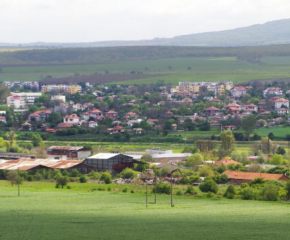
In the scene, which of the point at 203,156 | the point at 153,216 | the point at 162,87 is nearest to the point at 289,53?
the point at 162,87

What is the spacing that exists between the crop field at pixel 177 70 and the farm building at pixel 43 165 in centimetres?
7708

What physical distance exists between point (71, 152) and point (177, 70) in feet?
302

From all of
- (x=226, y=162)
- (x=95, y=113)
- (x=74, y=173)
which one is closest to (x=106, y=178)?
(x=74, y=173)

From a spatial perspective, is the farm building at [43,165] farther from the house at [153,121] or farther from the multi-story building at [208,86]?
the multi-story building at [208,86]

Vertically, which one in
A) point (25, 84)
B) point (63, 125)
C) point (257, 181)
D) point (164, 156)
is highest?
point (257, 181)

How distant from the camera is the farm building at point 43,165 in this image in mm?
42312

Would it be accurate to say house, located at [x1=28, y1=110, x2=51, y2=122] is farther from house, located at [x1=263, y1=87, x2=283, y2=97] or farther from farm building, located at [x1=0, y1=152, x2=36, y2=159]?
house, located at [x1=263, y1=87, x2=283, y2=97]

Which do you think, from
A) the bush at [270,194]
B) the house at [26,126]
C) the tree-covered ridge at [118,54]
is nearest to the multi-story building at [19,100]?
the house at [26,126]

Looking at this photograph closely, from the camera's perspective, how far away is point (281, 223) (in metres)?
22.0

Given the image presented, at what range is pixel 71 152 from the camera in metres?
52.4

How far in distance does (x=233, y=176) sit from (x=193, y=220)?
622 inches

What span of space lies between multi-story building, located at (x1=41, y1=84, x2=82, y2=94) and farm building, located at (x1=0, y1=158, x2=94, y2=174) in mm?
64530

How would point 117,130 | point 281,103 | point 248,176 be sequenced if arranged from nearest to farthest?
1. point 248,176
2. point 117,130
3. point 281,103

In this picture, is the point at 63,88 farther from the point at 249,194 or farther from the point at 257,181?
the point at 249,194
